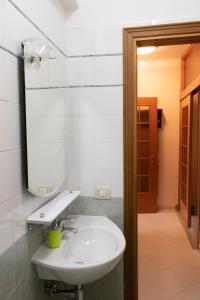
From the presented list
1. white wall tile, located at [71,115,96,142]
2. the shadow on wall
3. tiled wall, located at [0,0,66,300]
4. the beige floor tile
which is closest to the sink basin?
tiled wall, located at [0,0,66,300]

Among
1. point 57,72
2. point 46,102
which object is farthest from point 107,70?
point 46,102

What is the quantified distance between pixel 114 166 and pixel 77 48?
861 mm

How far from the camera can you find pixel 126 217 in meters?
1.68

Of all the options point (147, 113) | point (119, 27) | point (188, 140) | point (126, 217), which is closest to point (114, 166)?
point (126, 217)

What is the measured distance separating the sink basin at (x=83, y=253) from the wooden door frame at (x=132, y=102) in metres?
0.20

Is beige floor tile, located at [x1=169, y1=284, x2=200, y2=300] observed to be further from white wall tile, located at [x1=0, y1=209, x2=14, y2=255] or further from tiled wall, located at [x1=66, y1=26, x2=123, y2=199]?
white wall tile, located at [x1=0, y1=209, x2=14, y2=255]

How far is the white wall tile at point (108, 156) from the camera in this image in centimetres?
167

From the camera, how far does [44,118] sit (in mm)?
1378

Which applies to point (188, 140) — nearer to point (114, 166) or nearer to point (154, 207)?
point (154, 207)

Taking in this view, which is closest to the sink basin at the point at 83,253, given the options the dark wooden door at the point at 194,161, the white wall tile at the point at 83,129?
the white wall tile at the point at 83,129

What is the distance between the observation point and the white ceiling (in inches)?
126

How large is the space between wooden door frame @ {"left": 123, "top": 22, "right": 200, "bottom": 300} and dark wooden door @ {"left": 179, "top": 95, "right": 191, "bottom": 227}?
186cm

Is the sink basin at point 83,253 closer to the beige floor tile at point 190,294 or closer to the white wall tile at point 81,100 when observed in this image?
the white wall tile at point 81,100

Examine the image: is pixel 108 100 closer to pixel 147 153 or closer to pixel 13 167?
pixel 13 167
